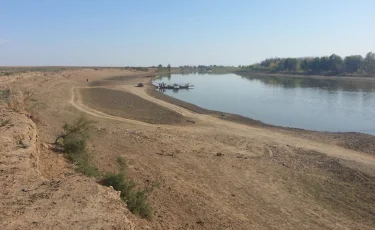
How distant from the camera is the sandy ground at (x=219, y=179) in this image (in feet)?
29.5

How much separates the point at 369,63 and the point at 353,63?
5.08m

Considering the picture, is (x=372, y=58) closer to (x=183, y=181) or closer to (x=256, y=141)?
(x=256, y=141)

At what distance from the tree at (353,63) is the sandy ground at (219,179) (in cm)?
10810

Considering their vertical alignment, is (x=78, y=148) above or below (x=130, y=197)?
above

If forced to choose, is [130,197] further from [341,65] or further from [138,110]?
[341,65]

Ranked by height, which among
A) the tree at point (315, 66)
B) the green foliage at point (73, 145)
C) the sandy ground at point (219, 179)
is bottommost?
the sandy ground at point (219, 179)

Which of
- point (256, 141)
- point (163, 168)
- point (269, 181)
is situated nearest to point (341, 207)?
point (269, 181)

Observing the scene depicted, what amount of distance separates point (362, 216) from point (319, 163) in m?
6.17

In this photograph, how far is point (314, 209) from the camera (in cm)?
1360

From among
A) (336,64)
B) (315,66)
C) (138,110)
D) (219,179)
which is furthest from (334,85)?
(219,179)

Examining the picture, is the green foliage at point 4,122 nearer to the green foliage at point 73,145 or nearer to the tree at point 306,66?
the green foliage at point 73,145

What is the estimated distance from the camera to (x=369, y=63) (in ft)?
408

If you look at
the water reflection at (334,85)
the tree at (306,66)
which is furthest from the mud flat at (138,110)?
the tree at (306,66)

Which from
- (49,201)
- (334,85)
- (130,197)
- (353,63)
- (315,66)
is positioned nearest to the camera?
(49,201)
